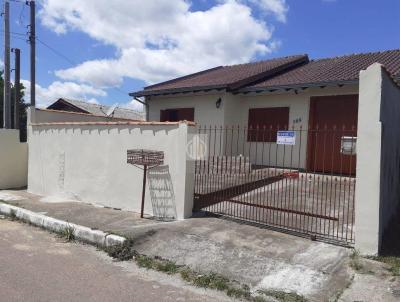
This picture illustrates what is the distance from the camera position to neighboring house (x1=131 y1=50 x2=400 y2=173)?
11.1 metres

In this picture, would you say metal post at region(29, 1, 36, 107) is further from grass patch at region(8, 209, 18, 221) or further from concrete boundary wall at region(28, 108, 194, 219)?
grass patch at region(8, 209, 18, 221)

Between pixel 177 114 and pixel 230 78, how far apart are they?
247 cm

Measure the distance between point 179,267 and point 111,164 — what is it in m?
4.14

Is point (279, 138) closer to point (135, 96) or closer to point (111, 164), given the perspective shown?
point (111, 164)

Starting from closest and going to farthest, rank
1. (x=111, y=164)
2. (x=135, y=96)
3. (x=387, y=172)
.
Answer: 1. (x=387, y=172)
2. (x=111, y=164)
3. (x=135, y=96)

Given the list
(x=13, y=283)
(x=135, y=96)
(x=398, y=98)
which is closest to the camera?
(x=13, y=283)

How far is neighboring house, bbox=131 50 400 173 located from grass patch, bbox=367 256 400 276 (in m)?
6.12

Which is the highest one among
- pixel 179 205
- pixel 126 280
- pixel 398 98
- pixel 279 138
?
pixel 398 98

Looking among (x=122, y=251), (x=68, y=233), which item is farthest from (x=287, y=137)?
(x=68, y=233)

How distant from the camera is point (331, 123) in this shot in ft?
37.3

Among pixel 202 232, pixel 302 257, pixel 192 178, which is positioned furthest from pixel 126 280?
pixel 192 178

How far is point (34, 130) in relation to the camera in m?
11.3

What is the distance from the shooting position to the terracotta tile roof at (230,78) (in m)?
12.8

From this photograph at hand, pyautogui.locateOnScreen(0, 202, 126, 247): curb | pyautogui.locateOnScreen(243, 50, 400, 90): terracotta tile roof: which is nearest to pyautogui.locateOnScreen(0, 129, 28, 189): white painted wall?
pyautogui.locateOnScreen(0, 202, 126, 247): curb
